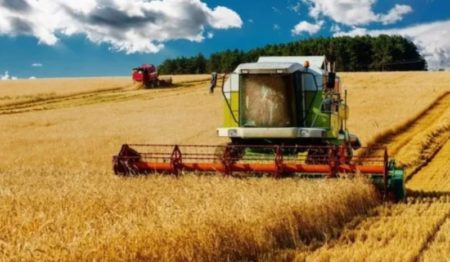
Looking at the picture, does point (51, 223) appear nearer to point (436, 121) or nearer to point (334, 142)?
point (334, 142)

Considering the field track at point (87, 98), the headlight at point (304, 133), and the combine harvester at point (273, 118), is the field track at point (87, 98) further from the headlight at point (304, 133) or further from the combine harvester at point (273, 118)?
the headlight at point (304, 133)

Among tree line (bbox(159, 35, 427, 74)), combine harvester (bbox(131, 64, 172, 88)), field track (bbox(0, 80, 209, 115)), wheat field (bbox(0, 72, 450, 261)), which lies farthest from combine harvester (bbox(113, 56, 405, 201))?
tree line (bbox(159, 35, 427, 74))

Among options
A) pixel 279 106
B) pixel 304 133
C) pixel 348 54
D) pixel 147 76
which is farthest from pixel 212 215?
pixel 348 54

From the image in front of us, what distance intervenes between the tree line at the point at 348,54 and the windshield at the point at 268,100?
7200 centimetres

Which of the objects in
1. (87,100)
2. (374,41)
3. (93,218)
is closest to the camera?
(93,218)

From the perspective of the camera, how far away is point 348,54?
90312mm

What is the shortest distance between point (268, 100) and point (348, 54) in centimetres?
8001

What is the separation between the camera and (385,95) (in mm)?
33156

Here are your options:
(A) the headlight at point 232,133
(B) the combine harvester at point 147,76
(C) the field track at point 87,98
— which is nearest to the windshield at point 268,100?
(A) the headlight at point 232,133

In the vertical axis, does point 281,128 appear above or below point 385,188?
above

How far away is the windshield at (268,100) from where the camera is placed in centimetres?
1251

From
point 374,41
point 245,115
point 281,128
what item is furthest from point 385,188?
point 374,41

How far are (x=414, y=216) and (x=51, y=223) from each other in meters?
4.88

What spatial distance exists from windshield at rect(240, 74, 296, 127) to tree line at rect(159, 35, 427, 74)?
71999mm
